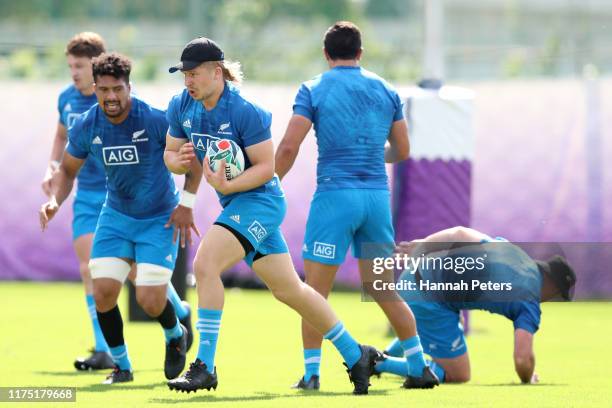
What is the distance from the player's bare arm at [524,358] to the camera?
8609 millimetres

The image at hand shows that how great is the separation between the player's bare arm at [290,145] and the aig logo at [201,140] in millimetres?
580

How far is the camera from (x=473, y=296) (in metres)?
9.02

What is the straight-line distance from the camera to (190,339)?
9.92 meters

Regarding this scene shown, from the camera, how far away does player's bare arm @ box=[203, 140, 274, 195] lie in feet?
24.3

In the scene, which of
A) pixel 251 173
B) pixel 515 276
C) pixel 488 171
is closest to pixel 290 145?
pixel 251 173

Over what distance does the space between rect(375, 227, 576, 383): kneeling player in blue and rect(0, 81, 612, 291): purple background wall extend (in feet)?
28.5

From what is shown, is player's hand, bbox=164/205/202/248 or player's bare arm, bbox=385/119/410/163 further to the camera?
player's bare arm, bbox=385/119/410/163

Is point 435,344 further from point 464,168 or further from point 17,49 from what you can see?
point 17,49

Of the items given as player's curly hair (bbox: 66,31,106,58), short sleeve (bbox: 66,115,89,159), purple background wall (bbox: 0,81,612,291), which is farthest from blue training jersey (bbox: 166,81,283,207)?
purple background wall (bbox: 0,81,612,291)

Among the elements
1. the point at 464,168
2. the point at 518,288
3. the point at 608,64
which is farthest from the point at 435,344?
the point at 608,64

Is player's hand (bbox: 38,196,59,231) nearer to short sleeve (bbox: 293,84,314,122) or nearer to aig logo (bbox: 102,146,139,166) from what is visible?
aig logo (bbox: 102,146,139,166)

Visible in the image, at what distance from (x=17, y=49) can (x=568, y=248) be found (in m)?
14.2

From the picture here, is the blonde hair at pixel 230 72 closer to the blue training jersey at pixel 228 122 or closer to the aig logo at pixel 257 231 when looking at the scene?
the blue training jersey at pixel 228 122

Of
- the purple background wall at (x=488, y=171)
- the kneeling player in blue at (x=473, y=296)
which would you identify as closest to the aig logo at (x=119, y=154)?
the kneeling player in blue at (x=473, y=296)
